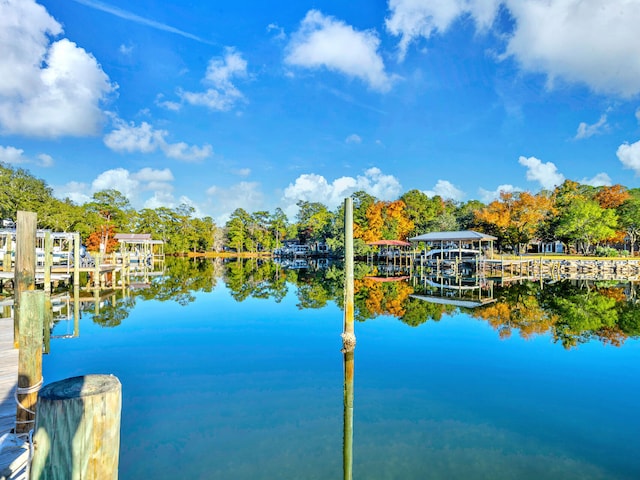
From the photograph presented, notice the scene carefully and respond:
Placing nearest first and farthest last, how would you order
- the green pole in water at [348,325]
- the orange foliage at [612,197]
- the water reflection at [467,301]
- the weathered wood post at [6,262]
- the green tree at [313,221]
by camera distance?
the green pole in water at [348,325]
the water reflection at [467,301]
the weathered wood post at [6,262]
the orange foliage at [612,197]
the green tree at [313,221]

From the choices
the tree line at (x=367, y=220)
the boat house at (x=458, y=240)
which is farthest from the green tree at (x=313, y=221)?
the boat house at (x=458, y=240)

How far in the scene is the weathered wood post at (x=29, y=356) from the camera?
351 centimetres

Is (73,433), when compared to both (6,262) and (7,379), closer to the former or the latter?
(7,379)

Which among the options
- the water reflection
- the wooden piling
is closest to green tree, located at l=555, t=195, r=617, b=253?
the water reflection

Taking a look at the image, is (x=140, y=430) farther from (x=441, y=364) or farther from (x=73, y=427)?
(x=441, y=364)

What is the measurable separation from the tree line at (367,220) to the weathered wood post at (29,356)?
3641 centimetres

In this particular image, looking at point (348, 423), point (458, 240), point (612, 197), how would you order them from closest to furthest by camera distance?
point (348, 423), point (458, 240), point (612, 197)

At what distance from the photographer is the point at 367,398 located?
6.52 m

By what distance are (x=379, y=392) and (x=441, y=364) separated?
2.34m

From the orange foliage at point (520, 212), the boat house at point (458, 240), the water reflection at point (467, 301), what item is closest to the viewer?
the water reflection at point (467, 301)

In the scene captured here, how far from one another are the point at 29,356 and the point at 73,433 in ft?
7.74

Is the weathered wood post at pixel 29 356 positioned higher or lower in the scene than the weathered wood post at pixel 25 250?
lower

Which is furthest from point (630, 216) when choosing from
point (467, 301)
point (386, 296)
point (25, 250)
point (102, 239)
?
point (102, 239)

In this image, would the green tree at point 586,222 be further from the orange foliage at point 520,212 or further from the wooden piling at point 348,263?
the wooden piling at point 348,263
